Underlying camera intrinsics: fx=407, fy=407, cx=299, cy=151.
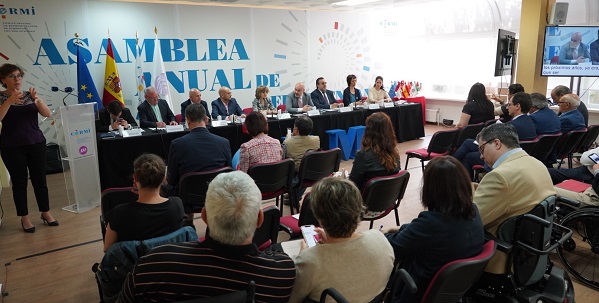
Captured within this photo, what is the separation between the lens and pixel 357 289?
1507mm

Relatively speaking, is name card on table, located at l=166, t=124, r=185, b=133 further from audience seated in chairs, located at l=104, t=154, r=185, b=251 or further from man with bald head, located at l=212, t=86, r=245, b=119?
audience seated in chairs, located at l=104, t=154, r=185, b=251

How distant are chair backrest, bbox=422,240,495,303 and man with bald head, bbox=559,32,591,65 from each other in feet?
18.7

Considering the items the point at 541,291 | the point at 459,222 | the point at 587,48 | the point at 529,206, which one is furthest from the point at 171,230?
the point at 587,48

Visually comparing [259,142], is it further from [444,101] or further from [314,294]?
[444,101]

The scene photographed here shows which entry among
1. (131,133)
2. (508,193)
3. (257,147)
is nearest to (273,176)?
(257,147)

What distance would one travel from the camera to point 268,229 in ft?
7.59

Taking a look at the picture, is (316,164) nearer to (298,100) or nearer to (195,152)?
(195,152)

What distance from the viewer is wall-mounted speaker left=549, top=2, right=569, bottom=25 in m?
5.94

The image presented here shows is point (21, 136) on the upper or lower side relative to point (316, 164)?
upper

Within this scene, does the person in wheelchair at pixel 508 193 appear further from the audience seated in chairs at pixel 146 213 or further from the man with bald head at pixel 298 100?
the man with bald head at pixel 298 100

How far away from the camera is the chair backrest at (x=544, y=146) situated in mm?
4172

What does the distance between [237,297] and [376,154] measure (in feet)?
6.55

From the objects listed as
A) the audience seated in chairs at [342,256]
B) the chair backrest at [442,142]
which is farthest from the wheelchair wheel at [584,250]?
the audience seated in chairs at [342,256]

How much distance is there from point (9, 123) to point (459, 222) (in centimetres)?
380
